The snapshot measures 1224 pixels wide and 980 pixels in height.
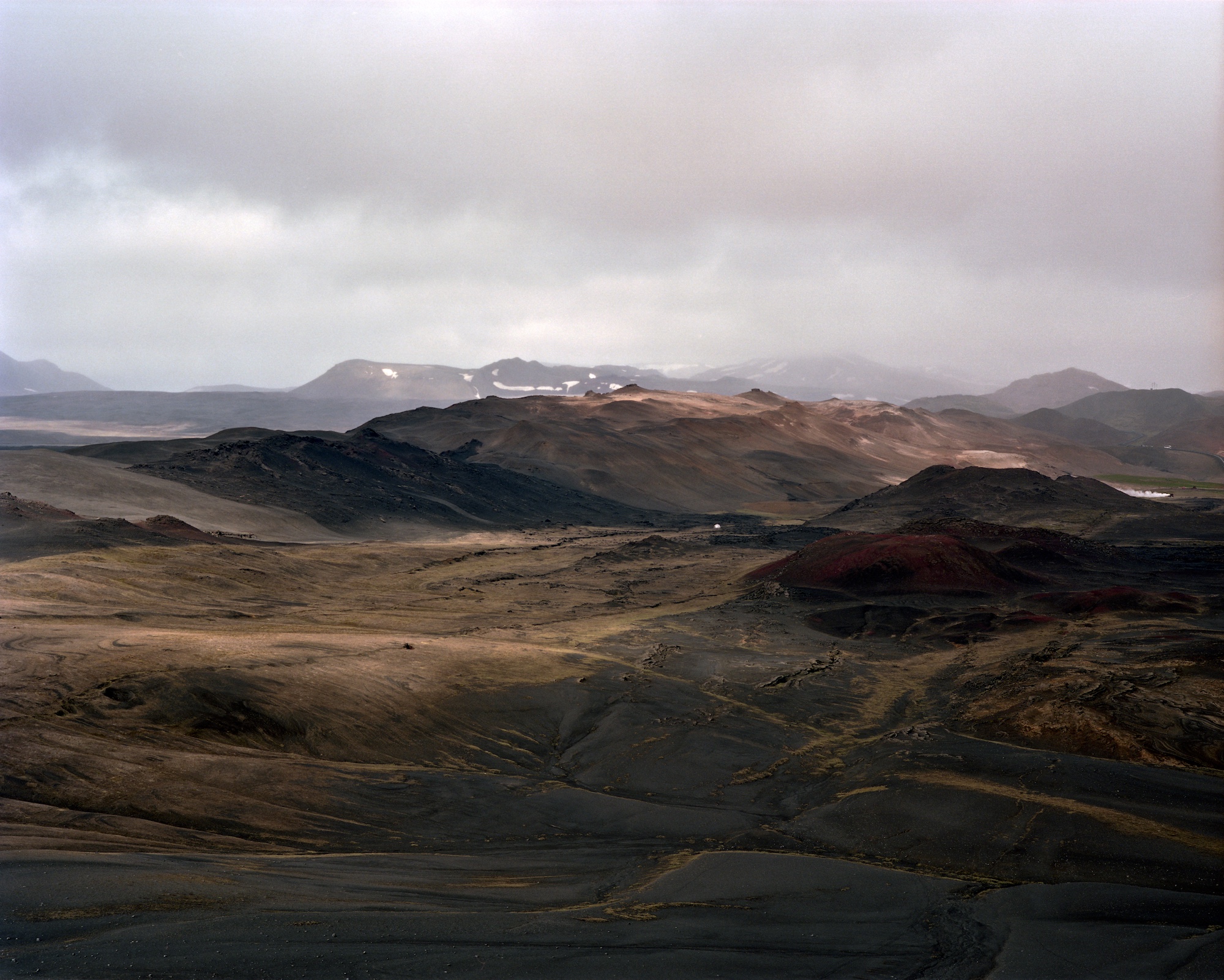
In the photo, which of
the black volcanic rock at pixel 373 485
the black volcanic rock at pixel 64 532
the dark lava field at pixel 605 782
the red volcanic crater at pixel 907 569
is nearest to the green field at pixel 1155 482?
the black volcanic rock at pixel 373 485

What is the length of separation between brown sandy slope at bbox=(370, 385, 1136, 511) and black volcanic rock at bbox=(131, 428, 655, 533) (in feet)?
32.7

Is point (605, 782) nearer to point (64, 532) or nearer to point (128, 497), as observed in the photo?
point (64, 532)

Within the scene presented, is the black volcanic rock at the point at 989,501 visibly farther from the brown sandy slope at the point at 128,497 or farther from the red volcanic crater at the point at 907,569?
the brown sandy slope at the point at 128,497

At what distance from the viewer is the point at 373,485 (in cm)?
7081

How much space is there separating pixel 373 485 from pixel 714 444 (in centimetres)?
5326

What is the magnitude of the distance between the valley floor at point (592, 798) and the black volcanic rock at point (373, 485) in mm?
34897

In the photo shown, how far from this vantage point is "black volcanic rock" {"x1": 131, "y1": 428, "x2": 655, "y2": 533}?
6350cm

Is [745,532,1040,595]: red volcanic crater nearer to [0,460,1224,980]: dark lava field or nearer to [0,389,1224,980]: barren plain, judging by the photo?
[0,389,1224,980]: barren plain

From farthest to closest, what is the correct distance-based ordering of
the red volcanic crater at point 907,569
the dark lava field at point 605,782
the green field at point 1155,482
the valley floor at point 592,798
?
the green field at point 1155,482 < the red volcanic crater at point 907,569 < the dark lava field at point 605,782 < the valley floor at point 592,798

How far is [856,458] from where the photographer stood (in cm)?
12150

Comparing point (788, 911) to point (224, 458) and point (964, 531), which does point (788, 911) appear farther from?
point (224, 458)

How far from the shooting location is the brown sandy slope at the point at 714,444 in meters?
95.8

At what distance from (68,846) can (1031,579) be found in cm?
3692

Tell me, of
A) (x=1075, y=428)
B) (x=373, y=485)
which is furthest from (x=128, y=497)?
(x=1075, y=428)
